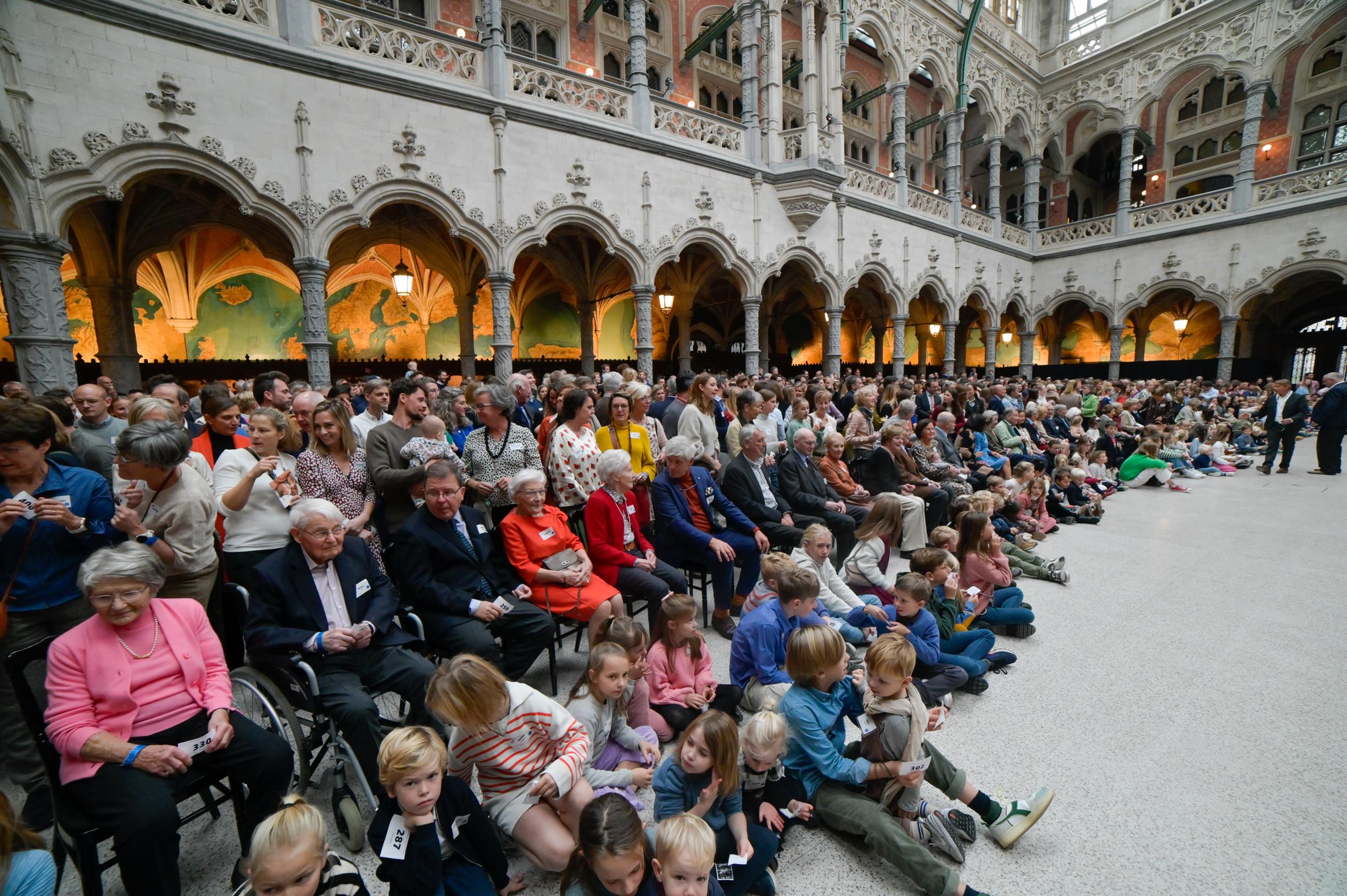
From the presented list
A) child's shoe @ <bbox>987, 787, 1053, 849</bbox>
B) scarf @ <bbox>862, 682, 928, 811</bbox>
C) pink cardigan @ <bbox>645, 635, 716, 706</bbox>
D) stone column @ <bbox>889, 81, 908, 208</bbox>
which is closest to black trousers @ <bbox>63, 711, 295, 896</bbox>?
pink cardigan @ <bbox>645, 635, 716, 706</bbox>

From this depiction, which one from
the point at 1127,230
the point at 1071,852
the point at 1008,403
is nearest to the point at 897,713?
the point at 1071,852

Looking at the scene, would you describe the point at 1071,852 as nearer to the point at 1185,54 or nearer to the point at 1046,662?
the point at 1046,662

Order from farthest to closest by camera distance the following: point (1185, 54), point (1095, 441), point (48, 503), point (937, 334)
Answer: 1. point (937, 334)
2. point (1185, 54)
3. point (1095, 441)
4. point (48, 503)

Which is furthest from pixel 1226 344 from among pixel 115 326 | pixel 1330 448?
pixel 115 326

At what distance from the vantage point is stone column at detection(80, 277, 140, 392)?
892 cm

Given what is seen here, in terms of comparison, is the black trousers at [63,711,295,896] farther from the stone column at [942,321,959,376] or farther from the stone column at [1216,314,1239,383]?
the stone column at [1216,314,1239,383]

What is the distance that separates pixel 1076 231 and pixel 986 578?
69.4 ft

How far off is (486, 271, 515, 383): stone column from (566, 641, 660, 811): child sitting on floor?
7.54 m

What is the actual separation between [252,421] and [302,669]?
1.48 m

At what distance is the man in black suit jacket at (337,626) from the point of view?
7.61ft

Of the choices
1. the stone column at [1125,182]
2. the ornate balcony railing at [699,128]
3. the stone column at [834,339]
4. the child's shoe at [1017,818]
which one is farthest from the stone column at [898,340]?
the child's shoe at [1017,818]

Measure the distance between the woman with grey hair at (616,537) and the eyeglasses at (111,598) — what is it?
2116 mm

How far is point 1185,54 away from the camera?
17.2 meters

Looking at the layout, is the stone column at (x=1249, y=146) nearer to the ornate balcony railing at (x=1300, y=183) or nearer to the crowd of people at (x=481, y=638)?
the ornate balcony railing at (x=1300, y=183)
